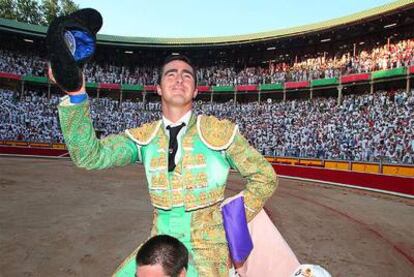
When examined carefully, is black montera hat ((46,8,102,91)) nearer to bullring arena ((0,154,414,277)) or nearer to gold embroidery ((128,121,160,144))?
gold embroidery ((128,121,160,144))

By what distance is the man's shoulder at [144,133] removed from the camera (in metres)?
2.12

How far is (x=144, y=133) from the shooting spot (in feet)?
7.07

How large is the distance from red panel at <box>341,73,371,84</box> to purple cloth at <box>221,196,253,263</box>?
1015 inches

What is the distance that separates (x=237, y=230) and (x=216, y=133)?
1.53 feet

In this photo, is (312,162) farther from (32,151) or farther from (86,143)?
(86,143)

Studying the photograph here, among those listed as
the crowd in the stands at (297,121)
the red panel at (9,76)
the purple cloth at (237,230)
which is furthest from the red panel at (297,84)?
the purple cloth at (237,230)

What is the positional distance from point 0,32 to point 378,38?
29303 mm

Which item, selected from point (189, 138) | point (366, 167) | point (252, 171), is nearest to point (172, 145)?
point (189, 138)

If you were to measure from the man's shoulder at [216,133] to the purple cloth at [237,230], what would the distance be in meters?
0.28

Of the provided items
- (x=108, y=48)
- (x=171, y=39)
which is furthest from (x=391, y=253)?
(x=108, y=48)

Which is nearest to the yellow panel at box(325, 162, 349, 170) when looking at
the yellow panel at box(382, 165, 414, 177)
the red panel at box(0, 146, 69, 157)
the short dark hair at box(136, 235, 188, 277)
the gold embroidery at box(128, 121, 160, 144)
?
the yellow panel at box(382, 165, 414, 177)

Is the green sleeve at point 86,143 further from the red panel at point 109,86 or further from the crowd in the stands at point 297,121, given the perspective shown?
the red panel at point 109,86

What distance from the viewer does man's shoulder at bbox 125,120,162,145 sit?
2.12 metres

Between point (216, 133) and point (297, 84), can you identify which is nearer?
point (216, 133)
